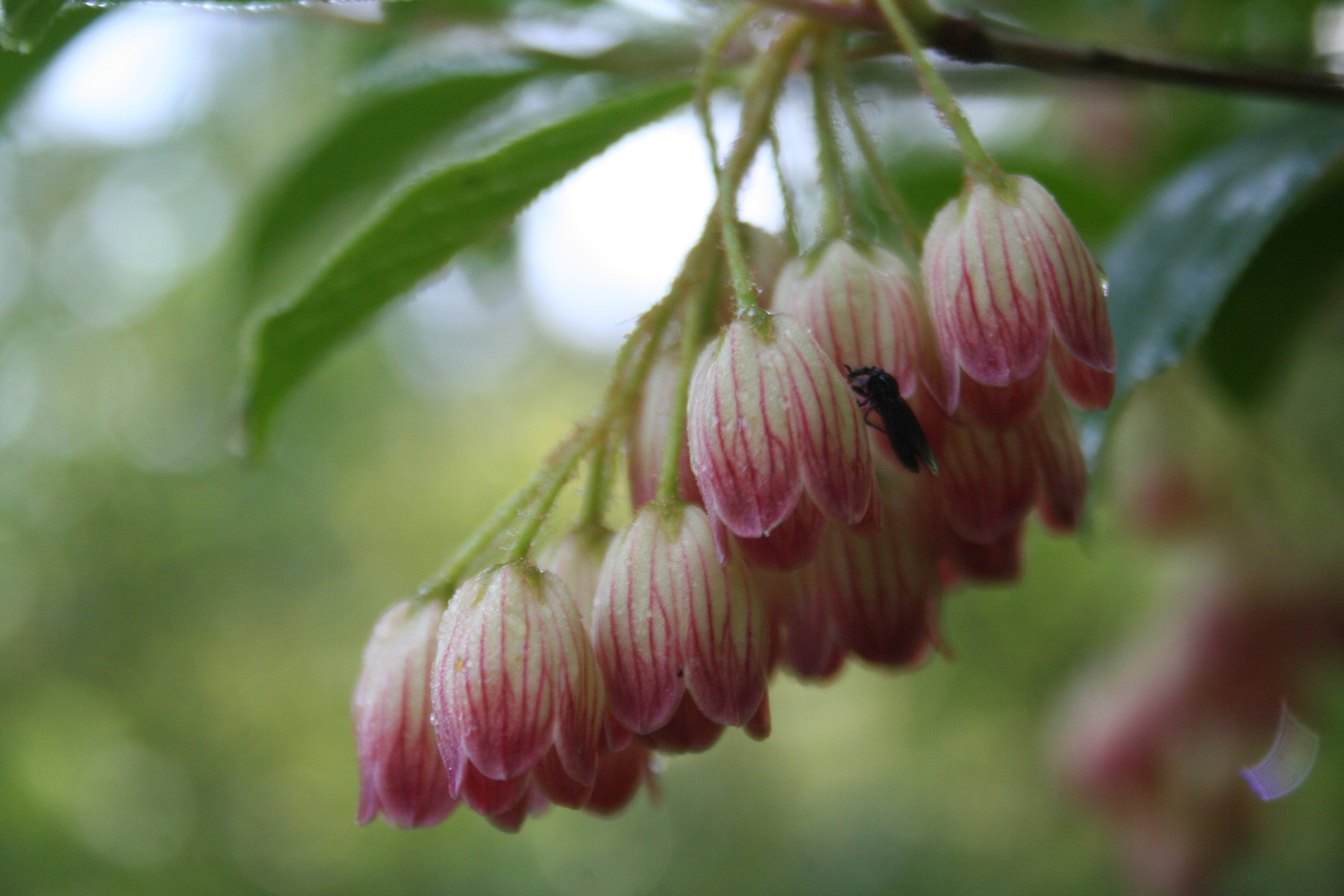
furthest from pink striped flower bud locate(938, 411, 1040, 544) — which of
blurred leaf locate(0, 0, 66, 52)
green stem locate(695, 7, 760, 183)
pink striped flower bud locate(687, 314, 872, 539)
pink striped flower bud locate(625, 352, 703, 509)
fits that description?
blurred leaf locate(0, 0, 66, 52)

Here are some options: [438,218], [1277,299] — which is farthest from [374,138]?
[1277,299]

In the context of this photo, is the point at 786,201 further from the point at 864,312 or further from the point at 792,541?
the point at 792,541

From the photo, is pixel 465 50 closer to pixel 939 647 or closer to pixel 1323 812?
pixel 939 647

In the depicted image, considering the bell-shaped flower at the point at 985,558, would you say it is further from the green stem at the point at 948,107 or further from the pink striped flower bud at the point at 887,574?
the green stem at the point at 948,107

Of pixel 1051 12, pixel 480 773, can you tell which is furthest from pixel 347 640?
pixel 480 773

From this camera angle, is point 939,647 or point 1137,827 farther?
point 1137,827

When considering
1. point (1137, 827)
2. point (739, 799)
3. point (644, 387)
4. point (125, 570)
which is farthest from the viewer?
point (125, 570)

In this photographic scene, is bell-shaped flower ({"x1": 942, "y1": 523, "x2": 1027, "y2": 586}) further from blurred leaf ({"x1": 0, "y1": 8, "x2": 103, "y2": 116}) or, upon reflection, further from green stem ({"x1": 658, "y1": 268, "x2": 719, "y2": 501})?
blurred leaf ({"x1": 0, "y1": 8, "x2": 103, "y2": 116})
